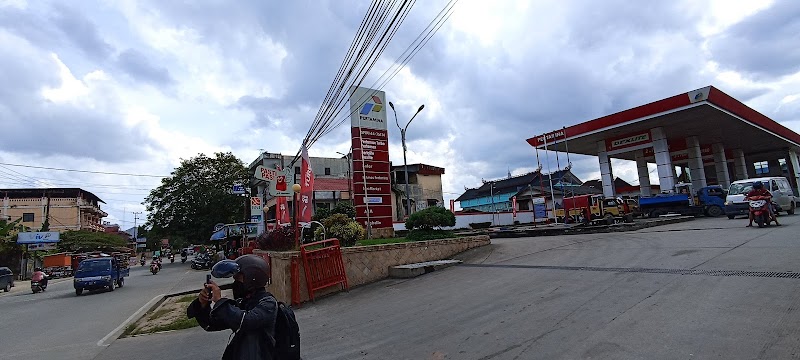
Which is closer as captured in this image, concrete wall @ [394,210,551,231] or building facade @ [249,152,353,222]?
building facade @ [249,152,353,222]

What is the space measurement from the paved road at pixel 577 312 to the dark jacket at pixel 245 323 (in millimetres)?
2635

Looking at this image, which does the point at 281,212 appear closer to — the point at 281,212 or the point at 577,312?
the point at 281,212

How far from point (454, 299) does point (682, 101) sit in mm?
20722

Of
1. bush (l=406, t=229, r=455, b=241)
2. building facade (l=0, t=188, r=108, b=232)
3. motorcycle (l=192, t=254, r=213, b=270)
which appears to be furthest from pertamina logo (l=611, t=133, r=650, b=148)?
building facade (l=0, t=188, r=108, b=232)

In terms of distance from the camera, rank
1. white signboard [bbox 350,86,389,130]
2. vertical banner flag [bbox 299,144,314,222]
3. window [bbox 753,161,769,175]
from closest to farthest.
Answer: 1. vertical banner flag [bbox 299,144,314,222]
2. white signboard [bbox 350,86,389,130]
3. window [bbox 753,161,769,175]

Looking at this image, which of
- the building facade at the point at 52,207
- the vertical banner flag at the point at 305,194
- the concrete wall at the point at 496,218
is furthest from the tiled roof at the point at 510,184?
the building facade at the point at 52,207

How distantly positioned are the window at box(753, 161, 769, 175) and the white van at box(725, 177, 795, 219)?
36.9 m

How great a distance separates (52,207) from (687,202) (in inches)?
2654

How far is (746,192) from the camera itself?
1600 cm

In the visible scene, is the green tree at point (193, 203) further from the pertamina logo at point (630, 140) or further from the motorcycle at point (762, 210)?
the motorcycle at point (762, 210)

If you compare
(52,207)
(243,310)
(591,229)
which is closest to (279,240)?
(243,310)

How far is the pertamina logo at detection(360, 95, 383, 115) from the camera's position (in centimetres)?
1626

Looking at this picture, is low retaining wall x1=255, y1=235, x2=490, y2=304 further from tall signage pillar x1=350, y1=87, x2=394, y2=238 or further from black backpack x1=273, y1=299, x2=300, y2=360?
black backpack x1=273, y1=299, x2=300, y2=360

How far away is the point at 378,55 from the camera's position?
10.0 meters
